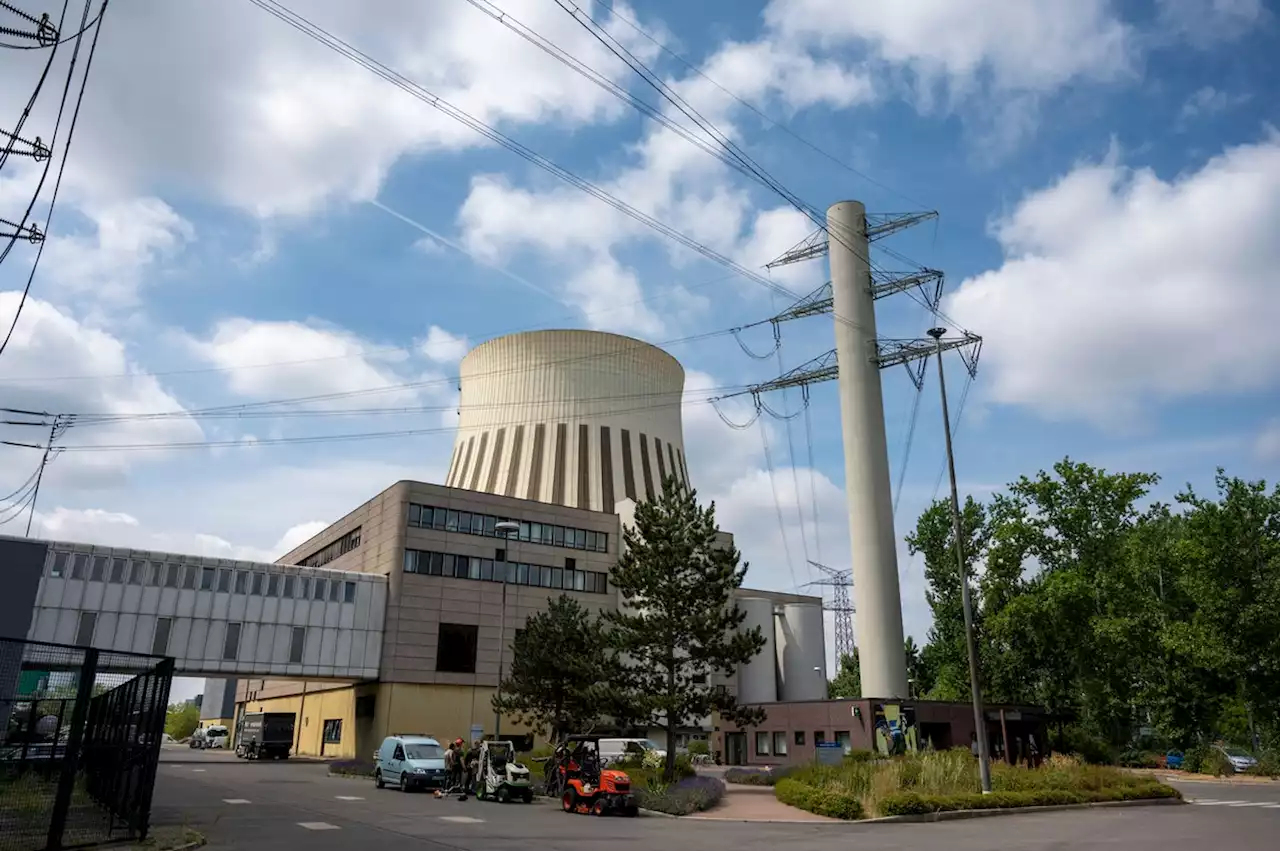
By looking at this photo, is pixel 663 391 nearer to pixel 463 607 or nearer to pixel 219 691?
pixel 463 607

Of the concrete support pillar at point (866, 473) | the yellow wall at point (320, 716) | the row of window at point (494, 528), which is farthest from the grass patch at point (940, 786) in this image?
the yellow wall at point (320, 716)

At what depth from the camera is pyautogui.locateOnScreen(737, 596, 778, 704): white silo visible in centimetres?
6562

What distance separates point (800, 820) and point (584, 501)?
141ft

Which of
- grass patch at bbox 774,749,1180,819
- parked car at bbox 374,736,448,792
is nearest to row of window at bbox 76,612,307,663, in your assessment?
parked car at bbox 374,736,448,792

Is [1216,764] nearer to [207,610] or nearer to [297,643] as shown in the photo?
[297,643]

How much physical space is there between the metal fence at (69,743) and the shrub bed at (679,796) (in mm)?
12427

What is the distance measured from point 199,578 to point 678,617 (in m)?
33.4

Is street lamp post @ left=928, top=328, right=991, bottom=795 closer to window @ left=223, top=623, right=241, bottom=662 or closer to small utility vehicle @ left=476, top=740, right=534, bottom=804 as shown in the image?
small utility vehicle @ left=476, top=740, right=534, bottom=804

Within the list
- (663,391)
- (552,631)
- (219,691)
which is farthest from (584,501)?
(219,691)

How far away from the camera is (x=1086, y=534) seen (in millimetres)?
58750

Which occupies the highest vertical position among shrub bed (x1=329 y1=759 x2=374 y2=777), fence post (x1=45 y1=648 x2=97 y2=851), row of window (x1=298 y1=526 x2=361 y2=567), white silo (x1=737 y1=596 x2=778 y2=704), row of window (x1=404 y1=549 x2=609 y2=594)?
row of window (x1=298 y1=526 x2=361 y2=567)

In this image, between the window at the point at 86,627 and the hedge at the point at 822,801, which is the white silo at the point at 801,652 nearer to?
the hedge at the point at 822,801

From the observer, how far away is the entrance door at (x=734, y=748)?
49.2m

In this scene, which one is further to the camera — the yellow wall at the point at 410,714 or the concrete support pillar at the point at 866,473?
the yellow wall at the point at 410,714
